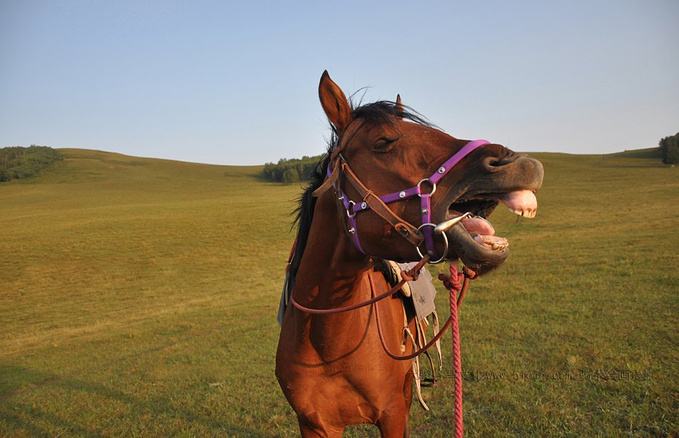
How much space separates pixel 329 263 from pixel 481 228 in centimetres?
86

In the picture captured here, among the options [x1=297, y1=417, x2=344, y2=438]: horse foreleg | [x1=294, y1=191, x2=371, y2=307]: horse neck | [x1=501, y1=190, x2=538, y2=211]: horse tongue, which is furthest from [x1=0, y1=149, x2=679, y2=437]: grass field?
[x1=501, y1=190, x2=538, y2=211]: horse tongue

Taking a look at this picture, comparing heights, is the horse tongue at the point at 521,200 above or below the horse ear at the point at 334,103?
below

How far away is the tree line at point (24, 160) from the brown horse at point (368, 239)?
253 feet

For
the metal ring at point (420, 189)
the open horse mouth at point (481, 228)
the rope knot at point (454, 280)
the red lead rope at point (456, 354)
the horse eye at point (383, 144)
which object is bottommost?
the red lead rope at point (456, 354)

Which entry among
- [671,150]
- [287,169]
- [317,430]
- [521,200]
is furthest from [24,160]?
[671,150]

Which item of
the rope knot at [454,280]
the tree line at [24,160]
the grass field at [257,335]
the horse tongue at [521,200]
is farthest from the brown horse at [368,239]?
the tree line at [24,160]

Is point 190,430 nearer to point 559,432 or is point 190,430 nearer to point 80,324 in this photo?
point 559,432

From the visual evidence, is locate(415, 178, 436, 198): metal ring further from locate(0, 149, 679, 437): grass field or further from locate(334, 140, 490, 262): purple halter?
locate(0, 149, 679, 437): grass field

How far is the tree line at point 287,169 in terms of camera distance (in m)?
65.0

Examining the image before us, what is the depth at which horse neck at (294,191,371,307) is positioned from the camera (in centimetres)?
218

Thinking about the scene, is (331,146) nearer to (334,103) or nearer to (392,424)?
(334,103)

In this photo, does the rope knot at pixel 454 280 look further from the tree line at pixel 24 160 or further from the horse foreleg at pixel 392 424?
the tree line at pixel 24 160

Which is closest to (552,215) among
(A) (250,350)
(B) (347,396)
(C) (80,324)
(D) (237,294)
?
(D) (237,294)

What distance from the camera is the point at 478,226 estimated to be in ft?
5.77
